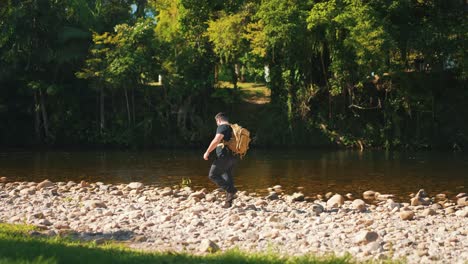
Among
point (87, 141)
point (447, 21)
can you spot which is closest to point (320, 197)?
point (447, 21)

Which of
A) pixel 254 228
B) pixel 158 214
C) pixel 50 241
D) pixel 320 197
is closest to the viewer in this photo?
pixel 50 241

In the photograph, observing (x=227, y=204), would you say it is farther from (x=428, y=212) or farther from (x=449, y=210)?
(x=449, y=210)

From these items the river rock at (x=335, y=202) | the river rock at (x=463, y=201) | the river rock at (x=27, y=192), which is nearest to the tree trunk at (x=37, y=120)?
the river rock at (x=27, y=192)

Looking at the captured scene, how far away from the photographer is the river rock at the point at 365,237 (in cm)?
836

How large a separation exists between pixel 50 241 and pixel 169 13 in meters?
29.3

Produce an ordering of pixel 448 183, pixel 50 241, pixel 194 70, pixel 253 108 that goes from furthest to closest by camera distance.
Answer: pixel 253 108, pixel 194 70, pixel 448 183, pixel 50 241

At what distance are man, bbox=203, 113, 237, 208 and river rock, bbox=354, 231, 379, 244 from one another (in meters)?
3.84

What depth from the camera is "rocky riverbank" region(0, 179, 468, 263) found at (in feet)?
26.8

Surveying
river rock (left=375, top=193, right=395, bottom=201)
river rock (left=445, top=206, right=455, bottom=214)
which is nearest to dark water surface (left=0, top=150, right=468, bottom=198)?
river rock (left=375, top=193, right=395, bottom=201)

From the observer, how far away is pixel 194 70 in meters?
33.6

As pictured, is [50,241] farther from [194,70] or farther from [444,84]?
[444,84]

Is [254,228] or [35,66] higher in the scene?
[35,66]

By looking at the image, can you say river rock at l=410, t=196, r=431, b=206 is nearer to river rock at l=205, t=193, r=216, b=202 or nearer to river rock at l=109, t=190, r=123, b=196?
river rock at l=205, t=193, r=216, b=202

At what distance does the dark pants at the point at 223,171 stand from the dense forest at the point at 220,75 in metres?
17.4
